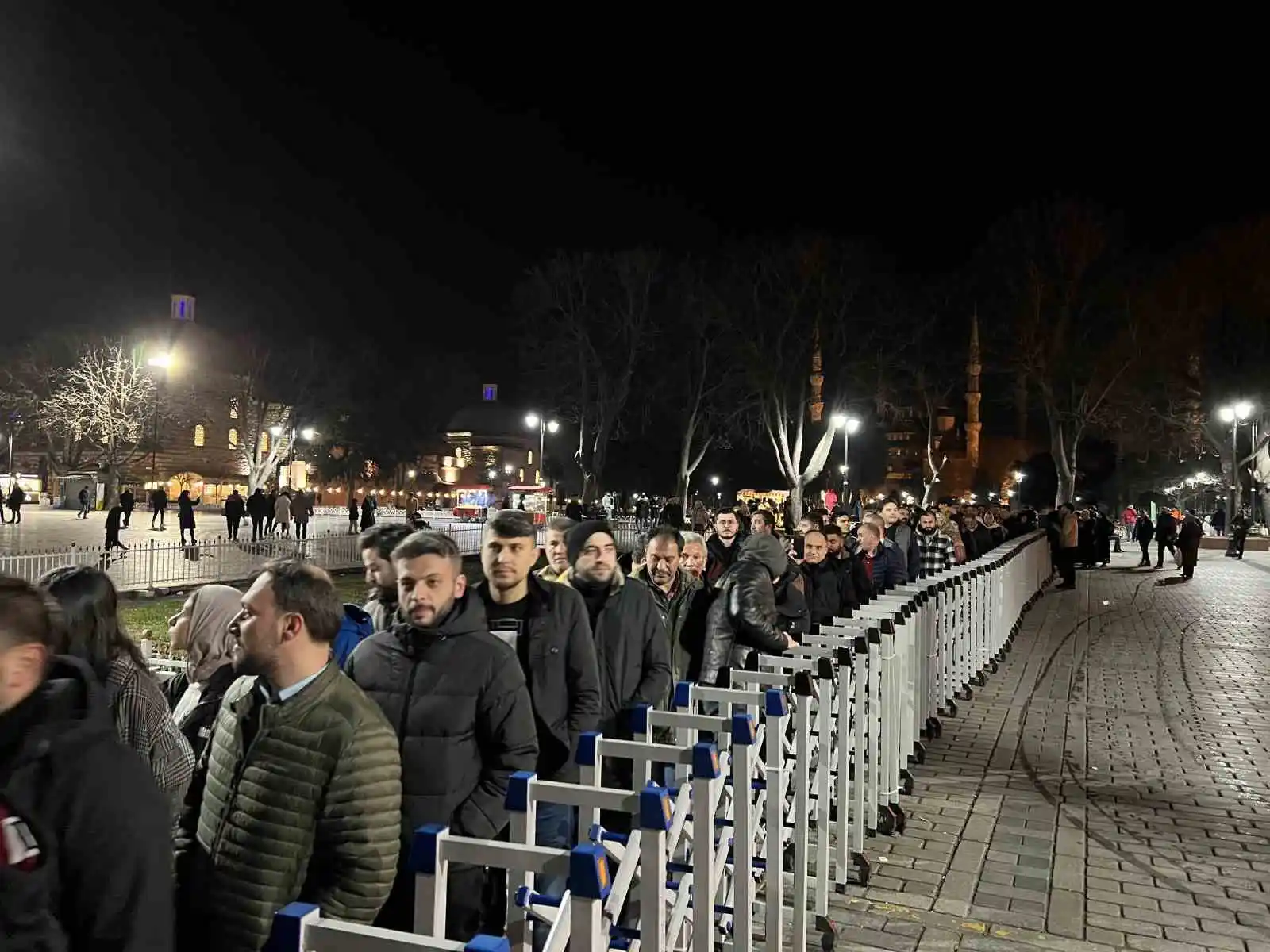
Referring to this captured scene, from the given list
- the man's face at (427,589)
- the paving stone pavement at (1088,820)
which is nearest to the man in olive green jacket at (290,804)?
the man's face at (427,589)

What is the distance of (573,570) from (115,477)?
42.3 m

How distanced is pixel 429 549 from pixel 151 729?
111 cm

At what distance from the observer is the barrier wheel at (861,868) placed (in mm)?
5171

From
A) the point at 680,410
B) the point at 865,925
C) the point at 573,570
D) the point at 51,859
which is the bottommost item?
the point at 865,925

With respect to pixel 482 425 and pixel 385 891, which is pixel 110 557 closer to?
pixel 385 891

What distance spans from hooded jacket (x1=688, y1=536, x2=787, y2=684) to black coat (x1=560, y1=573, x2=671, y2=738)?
108 cm

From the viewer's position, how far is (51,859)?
1.84 m

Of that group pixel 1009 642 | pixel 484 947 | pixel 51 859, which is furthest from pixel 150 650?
pixel 1009 642

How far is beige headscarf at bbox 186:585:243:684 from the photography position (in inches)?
145

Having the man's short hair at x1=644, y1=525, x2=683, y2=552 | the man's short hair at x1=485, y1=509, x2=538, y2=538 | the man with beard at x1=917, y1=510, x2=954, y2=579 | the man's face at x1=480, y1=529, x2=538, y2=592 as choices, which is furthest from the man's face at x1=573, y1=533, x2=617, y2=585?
the man with beard at x1=917, y1=510, x2=954, y2=579

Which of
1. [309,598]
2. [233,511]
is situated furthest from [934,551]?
[233,511]

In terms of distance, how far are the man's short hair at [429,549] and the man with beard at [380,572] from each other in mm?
1073

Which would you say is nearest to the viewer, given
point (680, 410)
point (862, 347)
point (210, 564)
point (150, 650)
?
point (150, 650)

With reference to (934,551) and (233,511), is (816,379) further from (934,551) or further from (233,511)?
(934,551)
